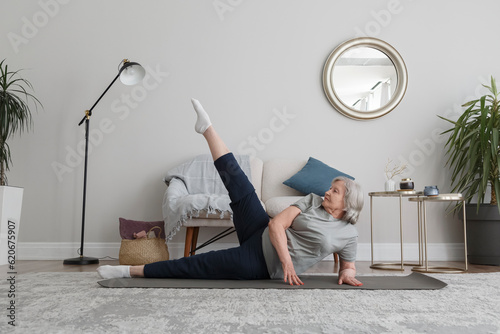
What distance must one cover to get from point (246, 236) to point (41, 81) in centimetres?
290

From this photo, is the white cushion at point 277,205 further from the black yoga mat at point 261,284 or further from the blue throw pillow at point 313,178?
the black yoga mat at point 261,284

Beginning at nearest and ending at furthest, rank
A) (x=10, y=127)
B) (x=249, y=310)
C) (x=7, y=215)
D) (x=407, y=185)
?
1. (x=249, y=310)
2. (x=407, y=185)
3. (x=7, y=215)
4. (x=10, y=127)

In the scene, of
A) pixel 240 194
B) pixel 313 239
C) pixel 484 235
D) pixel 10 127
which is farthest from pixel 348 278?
pixel 10 127

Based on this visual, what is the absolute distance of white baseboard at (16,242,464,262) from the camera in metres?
4.05

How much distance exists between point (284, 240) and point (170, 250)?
2.17 meters

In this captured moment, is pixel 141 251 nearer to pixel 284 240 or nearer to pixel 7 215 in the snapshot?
pixel 7 215

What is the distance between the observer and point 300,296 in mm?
1807

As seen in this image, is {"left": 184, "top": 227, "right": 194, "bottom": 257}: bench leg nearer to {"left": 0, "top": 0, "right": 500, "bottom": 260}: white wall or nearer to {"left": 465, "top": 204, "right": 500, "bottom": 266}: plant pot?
{"left": 0, "top": 0, "right": 500, "bottom": 260}: white wall

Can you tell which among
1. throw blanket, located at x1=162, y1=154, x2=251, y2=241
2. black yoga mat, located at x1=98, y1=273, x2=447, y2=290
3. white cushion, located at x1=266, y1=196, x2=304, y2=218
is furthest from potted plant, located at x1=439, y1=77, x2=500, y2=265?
throw blanket, located at x1=162, y1=154, x2=251, y2=241

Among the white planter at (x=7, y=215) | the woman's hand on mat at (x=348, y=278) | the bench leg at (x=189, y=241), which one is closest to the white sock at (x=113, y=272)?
the woman's hand on mat at (x=348, y=278)

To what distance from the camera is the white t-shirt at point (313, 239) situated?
2.14 meters

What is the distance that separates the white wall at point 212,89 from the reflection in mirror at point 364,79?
150mm

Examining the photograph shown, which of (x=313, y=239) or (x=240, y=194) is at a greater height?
(x=240, y=194)

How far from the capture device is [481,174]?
12.6 ft
